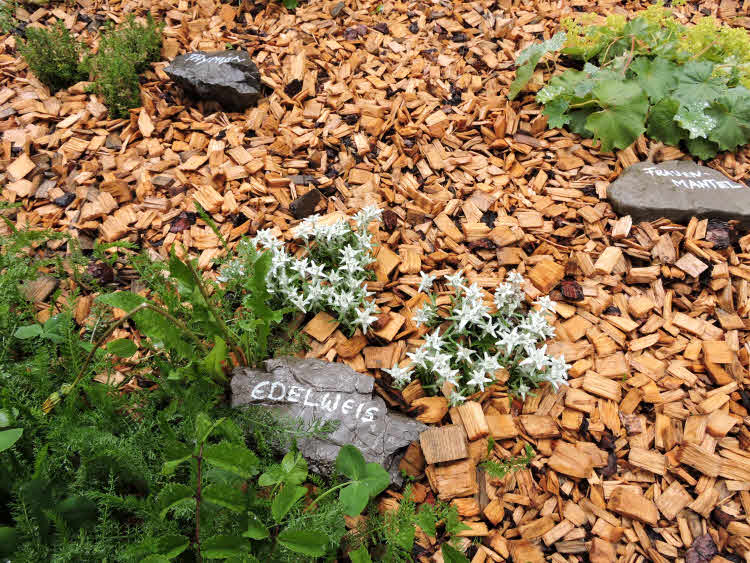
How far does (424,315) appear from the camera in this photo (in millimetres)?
2082

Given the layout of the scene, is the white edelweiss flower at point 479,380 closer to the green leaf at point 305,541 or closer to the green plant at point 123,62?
the green leaf at point 305,541

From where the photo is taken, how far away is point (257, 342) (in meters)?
1.92

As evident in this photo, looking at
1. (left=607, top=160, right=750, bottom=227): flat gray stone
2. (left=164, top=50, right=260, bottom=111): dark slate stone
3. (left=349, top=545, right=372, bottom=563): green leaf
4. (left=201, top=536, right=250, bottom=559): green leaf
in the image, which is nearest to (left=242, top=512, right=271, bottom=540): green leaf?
(left=201, top=536, right=250, bottom=559): green leaf

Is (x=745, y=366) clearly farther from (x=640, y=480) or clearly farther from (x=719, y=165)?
(x=719, y=165)

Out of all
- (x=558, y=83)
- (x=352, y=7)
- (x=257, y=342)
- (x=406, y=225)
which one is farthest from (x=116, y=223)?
(x=558, y=83)

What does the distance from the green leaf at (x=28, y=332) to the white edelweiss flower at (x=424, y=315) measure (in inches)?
59.7

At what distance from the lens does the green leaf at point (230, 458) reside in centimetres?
127

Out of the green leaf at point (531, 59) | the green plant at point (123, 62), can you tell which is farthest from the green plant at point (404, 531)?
the green plant at point (123, 62)

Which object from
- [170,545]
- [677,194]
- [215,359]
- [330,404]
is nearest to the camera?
[170,545]

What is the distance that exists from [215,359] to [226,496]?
1.79 ft

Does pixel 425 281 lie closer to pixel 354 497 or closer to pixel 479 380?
pixel 479 380

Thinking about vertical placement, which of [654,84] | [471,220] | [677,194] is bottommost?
[471,220]

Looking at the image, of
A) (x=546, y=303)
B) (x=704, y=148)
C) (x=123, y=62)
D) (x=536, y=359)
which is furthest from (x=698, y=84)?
(x=123, y=62)

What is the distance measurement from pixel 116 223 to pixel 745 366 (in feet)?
10.2
